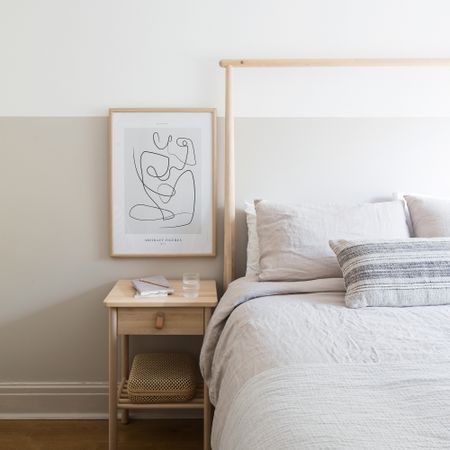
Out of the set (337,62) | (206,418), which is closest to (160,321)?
(206,418)

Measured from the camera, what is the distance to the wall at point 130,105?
2123 millimetres

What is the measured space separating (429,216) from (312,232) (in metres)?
0.51

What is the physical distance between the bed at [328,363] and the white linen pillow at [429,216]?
0.01 metres

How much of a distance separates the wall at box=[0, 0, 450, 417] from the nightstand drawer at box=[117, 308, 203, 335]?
0.40m

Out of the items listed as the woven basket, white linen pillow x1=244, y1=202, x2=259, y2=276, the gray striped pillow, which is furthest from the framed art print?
the gray striped pillow

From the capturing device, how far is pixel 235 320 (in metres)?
1.51

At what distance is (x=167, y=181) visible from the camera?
Result: 84.7 inches

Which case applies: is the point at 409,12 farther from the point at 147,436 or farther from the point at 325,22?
the point at 147,436

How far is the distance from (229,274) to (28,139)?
3.81 feet

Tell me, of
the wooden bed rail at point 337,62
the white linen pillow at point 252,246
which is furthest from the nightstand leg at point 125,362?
the wooden bed rail at point 337,62

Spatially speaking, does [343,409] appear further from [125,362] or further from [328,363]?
[125,362]

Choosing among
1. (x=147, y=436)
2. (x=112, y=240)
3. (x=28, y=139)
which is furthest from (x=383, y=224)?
(x=28, y=139)

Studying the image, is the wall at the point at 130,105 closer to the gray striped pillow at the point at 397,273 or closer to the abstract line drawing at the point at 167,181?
the abstract line drawing at the point at 167,181

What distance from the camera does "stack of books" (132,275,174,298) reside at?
1870 millimetres
